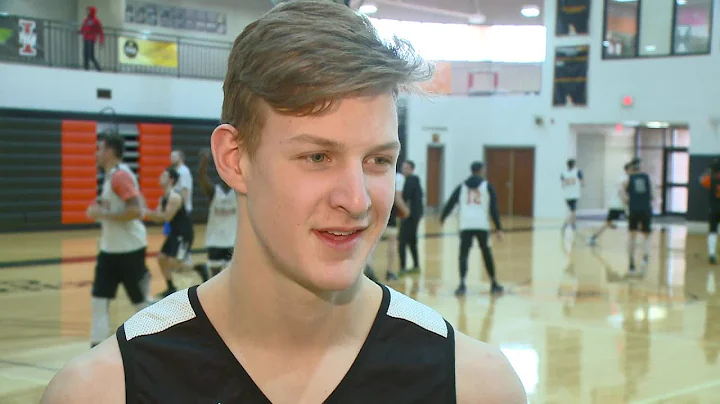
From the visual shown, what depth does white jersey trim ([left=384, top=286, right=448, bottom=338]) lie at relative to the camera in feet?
5.86

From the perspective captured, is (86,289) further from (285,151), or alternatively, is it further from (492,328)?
(285,151)

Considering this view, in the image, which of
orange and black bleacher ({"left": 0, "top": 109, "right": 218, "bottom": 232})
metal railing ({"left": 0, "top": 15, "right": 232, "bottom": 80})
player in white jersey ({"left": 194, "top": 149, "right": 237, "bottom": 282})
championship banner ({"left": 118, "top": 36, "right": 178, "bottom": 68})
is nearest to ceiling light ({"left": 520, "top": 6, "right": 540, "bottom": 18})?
metal railing ({"left": 0, "top": 15, "right": 232, "bottom": 80})

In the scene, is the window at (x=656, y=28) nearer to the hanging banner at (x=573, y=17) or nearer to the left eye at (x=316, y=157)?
the hanging banner at (x=573, y=17)

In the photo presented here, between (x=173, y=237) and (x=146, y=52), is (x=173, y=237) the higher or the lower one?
the lower one

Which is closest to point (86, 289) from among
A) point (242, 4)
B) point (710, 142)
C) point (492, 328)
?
point (492, 328)

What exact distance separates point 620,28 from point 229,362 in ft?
87.2

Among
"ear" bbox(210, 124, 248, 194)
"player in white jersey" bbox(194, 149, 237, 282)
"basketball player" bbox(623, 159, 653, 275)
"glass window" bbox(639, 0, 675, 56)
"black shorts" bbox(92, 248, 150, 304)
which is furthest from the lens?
"glass window" bbox(639, 0, 675, 56)

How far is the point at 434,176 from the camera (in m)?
30.2

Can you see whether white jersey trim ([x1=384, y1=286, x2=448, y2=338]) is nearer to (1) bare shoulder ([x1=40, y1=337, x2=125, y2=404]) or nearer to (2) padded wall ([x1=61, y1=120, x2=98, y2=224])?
(1) bare shoulder ([x1=40, y1=337, x2=125, y2=404])

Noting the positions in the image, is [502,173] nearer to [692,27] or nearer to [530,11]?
[530,11]

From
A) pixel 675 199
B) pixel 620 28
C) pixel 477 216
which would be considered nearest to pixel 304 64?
pixel 477 216

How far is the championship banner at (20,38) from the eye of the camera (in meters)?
19.2

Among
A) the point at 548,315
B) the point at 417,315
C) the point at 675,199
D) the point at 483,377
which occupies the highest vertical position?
the point at 417,315

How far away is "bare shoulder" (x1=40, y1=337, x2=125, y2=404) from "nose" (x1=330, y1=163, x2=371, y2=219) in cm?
51
